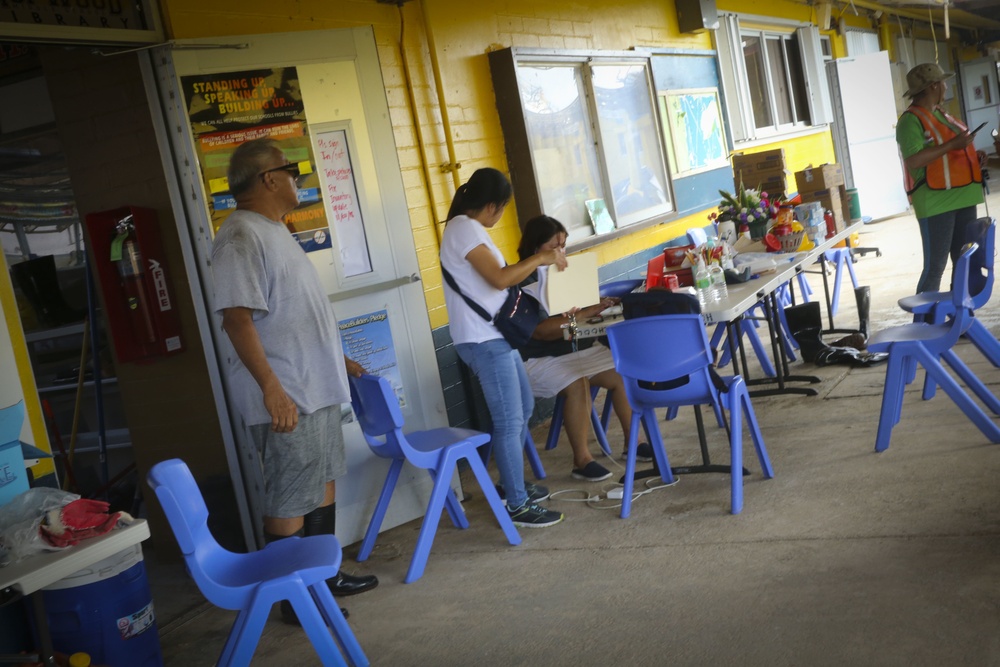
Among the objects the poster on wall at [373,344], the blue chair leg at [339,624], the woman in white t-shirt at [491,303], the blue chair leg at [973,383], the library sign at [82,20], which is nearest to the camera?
the blue chair leg at [339,624]

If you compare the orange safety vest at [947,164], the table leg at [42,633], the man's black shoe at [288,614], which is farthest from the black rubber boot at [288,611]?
the orange safety vest at [947,164]

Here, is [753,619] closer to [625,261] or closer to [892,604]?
[892,604]

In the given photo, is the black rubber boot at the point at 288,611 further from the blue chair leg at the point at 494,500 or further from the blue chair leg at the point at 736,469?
the blue chair leg at the point at 736,469

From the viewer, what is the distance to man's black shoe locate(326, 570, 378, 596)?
3768mm

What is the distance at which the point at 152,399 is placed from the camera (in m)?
4.58

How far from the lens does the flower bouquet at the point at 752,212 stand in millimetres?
5930

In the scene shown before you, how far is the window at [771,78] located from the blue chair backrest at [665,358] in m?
6.17

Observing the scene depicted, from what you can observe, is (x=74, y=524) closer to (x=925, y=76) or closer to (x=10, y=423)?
(x=10, y=423)

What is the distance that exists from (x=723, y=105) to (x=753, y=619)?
724 centimetres

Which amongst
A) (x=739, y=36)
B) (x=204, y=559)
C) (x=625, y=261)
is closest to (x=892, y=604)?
(x=204, y=559)

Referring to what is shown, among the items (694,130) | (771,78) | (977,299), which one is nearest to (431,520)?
(977,299)

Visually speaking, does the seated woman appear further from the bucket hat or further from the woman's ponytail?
the bucket hat

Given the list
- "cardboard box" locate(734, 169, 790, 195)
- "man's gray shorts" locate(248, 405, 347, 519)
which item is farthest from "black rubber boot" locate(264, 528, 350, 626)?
"cardboard box" locate(734, 169, 790, 195)

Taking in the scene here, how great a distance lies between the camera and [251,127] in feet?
13.7
